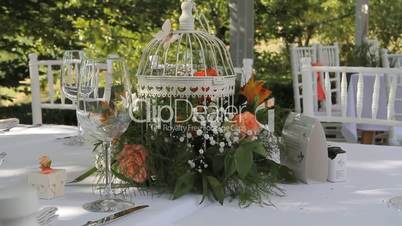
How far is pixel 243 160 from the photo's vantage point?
3.41ft

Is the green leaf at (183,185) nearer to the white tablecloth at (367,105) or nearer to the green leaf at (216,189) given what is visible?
the green leaf at (216,189)

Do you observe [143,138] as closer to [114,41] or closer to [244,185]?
[244,185]

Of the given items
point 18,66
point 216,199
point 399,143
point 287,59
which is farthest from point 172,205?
point 287,59

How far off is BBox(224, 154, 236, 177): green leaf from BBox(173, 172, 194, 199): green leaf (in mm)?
70

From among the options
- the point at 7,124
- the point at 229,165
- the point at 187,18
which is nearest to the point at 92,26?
the point at 7,124

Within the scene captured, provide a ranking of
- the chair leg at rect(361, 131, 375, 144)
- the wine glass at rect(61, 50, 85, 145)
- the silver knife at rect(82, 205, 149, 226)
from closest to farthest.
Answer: the silver knife at rect(82, 205, 149, 226) → the wine glass at rect(61, 50, 85, 145) → the chair leg at rect(361, 131, 375, 144)

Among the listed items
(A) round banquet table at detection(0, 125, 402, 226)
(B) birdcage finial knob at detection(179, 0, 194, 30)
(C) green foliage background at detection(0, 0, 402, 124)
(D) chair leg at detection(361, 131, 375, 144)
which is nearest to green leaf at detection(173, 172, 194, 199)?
(A) round banquet table at detection(0, 125, 402, 226)

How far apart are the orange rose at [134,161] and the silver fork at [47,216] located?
0.17m

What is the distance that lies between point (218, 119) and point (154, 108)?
0.13m

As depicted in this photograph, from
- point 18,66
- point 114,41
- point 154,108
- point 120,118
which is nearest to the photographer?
point 120,118

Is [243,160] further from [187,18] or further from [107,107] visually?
[187,18]

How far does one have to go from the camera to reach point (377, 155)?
1514mm

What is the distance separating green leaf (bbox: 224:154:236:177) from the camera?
3.38ft

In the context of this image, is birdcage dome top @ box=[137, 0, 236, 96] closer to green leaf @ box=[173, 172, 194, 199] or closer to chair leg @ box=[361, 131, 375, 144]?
green leaf @ box=[173, 172, 194, 199]
